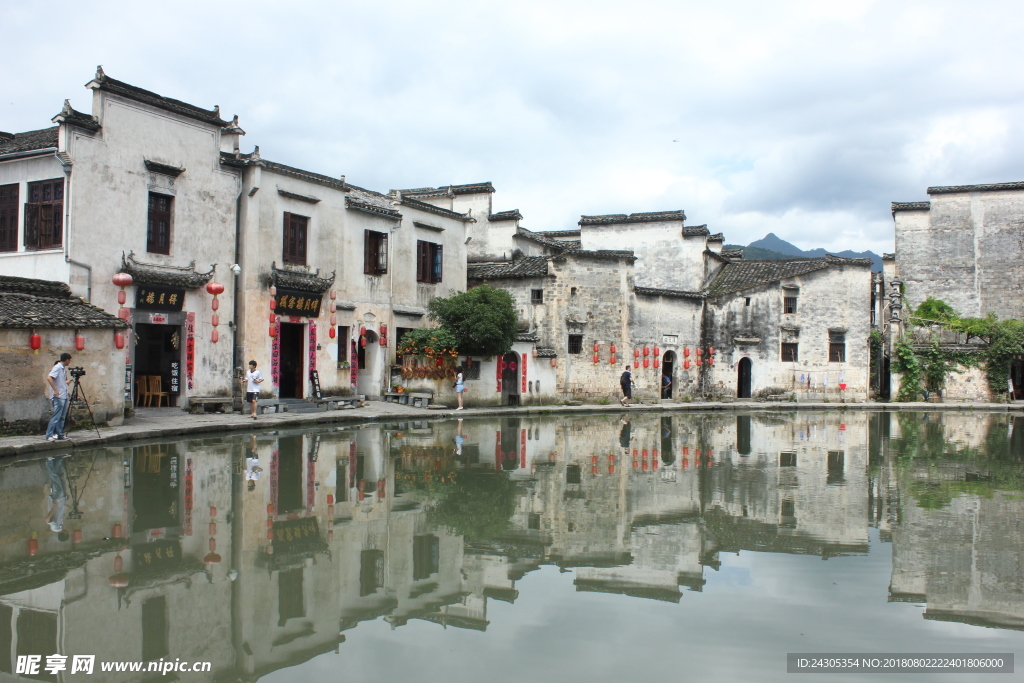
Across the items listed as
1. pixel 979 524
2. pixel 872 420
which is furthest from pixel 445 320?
pixel 979 524

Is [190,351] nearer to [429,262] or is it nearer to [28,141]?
[28,141]

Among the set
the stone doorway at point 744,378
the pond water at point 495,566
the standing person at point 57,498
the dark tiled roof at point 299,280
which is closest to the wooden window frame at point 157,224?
the dark tiled roof at point 299,280

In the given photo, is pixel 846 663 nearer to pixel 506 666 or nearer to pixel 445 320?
pixel 506 666

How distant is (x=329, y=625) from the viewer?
16.7ft

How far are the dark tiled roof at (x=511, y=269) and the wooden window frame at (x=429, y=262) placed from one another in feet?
7.39

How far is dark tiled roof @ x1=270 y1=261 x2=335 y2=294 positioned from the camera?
1980 cm

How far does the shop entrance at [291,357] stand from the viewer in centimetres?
2147

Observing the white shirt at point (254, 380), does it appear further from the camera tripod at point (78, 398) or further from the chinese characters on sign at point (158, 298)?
the camera tripod at point (78, 398)

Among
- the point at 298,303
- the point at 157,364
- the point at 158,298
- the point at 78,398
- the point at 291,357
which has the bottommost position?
the point at 78,398

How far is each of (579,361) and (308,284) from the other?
10.7m

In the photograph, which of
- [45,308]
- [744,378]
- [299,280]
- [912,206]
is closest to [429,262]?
[299,280]

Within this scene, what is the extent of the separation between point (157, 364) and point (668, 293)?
18.5 m

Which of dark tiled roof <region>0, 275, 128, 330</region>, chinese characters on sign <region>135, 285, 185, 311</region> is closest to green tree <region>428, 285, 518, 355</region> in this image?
chinese characters on sign <region>135, 285, 185, 311</region>

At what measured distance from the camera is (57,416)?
40.9 feet
